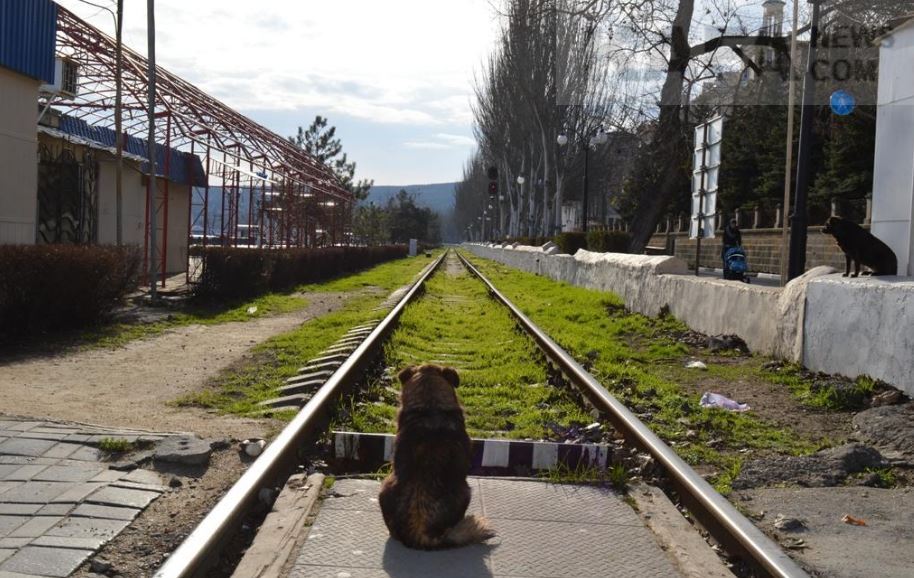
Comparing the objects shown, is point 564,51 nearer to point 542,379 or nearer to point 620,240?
point 620,240

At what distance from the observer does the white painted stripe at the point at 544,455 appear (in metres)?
5.67

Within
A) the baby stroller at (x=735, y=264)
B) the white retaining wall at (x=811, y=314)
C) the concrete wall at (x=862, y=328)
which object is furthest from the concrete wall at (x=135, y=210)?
the concrete wall at (x=862, y=328)

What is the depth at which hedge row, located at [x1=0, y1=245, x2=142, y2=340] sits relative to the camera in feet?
36.4

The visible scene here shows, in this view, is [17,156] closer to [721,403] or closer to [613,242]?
[721,403]

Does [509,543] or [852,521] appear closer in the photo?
[509,543]

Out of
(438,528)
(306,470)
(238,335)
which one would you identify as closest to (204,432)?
(306,470)

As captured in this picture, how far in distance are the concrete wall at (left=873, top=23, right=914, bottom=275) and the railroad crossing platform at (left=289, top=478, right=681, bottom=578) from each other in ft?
20.6

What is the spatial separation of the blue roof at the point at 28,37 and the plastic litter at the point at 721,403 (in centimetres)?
1304

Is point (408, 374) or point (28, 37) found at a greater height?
point (28, 37)

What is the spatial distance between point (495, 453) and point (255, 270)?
15.6m

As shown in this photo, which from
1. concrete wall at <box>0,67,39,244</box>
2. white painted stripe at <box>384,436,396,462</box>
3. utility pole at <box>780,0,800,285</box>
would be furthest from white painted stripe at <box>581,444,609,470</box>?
concrete wall at <box>0,67,39,244</box>

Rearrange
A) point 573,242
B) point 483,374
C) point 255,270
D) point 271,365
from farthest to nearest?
point 573,242, point 255,270, point 271,365, point 483,374

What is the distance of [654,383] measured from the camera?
29.2ft

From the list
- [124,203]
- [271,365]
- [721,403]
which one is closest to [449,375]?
[721,403]
